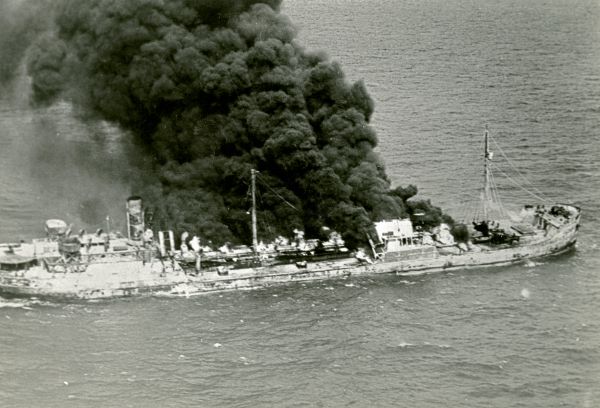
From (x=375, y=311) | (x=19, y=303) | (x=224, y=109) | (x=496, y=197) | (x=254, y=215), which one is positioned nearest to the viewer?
(x=375, y=311)

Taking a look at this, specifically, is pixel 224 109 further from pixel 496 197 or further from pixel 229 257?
pixel 496 197

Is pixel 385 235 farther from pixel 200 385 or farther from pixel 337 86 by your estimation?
pixel 200 385

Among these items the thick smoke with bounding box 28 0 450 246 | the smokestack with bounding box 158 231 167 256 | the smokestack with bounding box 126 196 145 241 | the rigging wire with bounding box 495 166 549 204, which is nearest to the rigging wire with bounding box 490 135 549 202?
the rigging wire with bounding box 495 166 549 204

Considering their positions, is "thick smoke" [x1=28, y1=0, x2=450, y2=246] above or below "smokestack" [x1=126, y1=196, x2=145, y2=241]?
above

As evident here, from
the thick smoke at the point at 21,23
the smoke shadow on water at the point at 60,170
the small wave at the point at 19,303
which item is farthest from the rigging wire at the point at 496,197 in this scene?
the thick smoke at the point at 21,23

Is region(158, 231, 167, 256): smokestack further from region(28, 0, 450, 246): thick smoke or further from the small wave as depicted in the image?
the small wave

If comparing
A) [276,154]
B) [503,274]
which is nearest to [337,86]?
[276,154]

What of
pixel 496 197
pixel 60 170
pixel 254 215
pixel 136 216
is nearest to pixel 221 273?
pixel 254 215
